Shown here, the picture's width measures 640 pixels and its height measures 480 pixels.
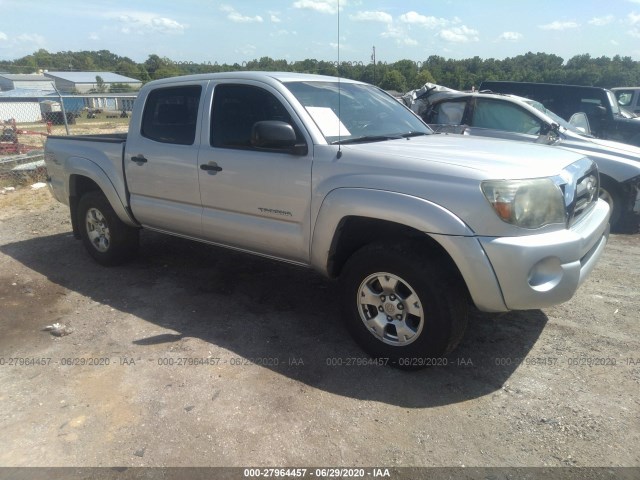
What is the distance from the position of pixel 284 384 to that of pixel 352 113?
2.14 m

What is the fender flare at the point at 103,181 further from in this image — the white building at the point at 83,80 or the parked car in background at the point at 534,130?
the white building at the point at 83,80

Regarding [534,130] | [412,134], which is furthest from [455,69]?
[412,134]

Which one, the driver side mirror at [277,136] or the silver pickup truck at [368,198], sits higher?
the driver side mirror at [277,136]

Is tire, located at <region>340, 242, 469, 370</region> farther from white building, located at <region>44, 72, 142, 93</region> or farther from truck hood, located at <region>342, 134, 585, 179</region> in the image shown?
white building, located at <region>44, 72, 142, 93</region>

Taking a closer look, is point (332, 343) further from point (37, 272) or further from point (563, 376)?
point (37, 272)

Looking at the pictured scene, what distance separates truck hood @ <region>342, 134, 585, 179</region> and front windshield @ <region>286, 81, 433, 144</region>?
0.23 m

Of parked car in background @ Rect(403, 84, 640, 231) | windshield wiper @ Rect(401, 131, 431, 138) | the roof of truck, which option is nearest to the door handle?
the roof of truck

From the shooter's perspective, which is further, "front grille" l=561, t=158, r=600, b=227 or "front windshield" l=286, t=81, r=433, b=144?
"front windshield" l=286, t=81, r=433, b=144

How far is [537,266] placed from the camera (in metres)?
2.92

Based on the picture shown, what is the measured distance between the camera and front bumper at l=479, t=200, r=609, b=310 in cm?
286

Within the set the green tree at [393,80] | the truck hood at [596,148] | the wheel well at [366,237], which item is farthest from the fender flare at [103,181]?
the truck hood at [596,148]

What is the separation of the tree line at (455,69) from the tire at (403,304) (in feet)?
5.56

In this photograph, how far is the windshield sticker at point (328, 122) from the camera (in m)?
3.70

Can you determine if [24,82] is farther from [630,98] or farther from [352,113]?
[352,113]
